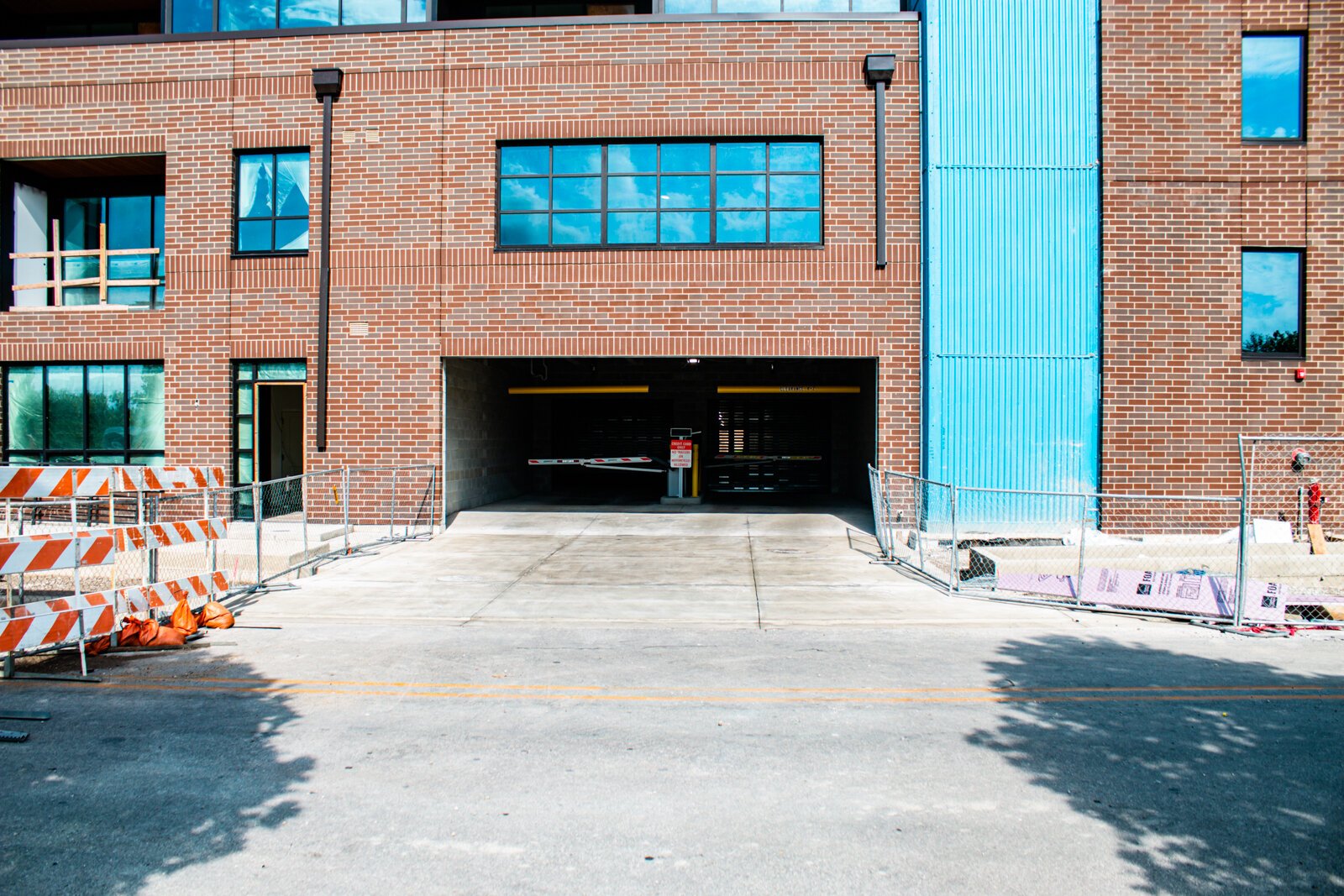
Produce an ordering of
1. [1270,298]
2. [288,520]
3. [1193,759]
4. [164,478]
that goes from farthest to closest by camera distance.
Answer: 1. [288,520]
2. [1270,298]
3. [164,478]
4. [1193,759]

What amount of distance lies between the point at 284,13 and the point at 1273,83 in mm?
17527

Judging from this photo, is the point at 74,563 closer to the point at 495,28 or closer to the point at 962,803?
the point at 962,803

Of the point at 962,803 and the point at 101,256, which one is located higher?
the point at 101,256

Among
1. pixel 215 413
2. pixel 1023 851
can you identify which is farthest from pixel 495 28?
pixel 1023 851

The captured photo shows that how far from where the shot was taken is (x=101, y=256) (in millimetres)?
17047

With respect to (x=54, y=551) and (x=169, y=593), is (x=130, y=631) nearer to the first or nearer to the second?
(x=169, y=593)

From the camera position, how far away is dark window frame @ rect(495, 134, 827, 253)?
15383 mm

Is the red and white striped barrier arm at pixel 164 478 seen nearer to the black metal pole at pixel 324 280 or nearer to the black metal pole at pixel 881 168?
the black metal pole at pixel 324 280

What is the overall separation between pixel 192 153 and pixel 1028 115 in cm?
1483

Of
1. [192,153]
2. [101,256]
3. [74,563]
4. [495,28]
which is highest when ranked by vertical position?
[495,28]

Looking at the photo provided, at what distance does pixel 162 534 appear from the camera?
870 centimetres

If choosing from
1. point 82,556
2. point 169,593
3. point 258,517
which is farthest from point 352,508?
point 82,556

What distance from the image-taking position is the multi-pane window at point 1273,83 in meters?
14.7

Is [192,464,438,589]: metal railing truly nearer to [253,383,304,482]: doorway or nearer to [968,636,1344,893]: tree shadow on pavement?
[253,383,304,482]: doorway
